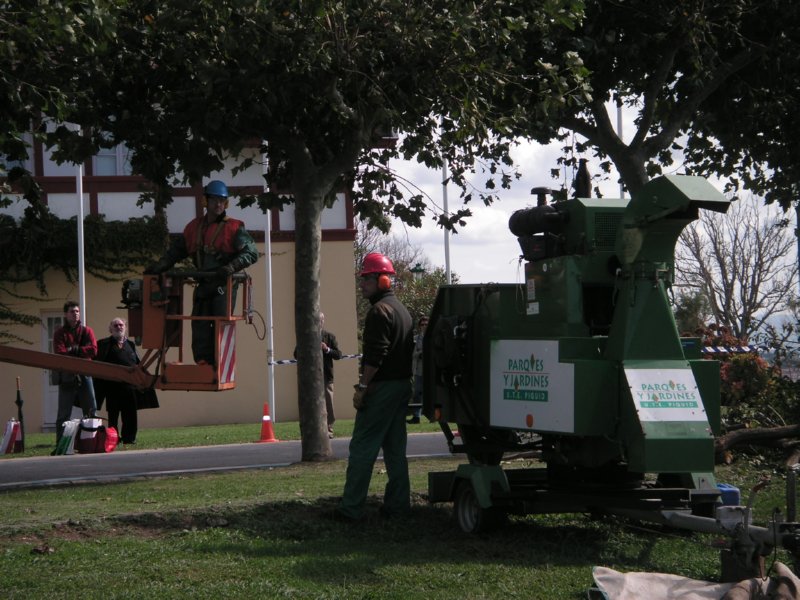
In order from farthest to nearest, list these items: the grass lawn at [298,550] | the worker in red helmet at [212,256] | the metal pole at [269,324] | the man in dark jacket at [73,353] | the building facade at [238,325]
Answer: the building facade at [238,325]
the metal pole at [269,324]
the man in dark jacket at [73,353]
the worker in red helmet at [212,256]
the grass lawn at [298,550]

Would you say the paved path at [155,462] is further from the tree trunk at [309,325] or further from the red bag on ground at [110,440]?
the tree trunk at [309,325]

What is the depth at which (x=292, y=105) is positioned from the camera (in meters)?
13.4

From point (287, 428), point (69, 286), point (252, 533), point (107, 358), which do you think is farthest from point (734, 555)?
point (69, 286)

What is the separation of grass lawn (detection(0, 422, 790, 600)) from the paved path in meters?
2.70

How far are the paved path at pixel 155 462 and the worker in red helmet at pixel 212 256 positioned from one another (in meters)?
3.49

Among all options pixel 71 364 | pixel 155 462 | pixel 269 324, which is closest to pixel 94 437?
pixel 155 462

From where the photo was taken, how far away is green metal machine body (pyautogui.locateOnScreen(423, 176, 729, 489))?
7.93 meters

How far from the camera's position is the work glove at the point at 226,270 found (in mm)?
10500

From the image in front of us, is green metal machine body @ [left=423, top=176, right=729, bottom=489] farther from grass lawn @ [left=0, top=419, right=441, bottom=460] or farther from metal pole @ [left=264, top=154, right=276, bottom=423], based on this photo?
metal pole @ [left=264, top=154, right=276, bottom=423]

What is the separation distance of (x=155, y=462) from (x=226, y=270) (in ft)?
20.4

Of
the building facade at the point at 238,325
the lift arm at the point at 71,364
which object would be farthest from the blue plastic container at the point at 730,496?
the building facade at the point at 238,325

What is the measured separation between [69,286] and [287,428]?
275 inches

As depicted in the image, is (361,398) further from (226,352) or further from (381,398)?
(226,352)

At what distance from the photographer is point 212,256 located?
10836mm
